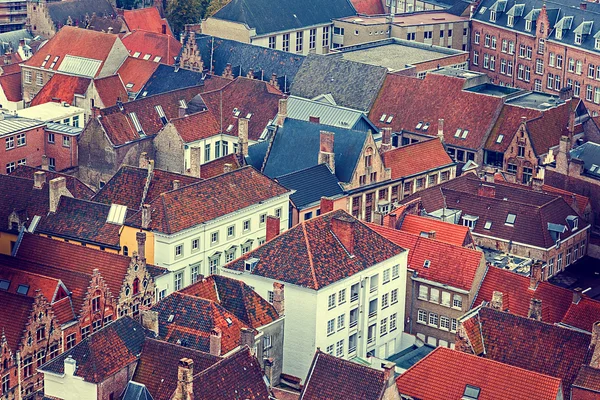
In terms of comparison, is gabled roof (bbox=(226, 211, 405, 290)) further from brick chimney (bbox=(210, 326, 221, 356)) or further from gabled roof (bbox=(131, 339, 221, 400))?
gabled roof (bbox=(131, 339, 221, 400))

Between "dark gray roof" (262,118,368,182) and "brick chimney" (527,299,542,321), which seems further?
"dark gray roof" (262,118,368,182)

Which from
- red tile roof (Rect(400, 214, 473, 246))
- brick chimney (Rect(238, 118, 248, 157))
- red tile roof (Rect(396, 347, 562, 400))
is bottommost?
red tile roof (Rect(396, 347, 562, 400))


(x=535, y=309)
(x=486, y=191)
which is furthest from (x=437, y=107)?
(x=535, y=309)

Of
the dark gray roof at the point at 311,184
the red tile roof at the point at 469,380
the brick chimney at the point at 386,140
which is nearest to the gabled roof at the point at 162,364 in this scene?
the red tile roof at the point at 469,380

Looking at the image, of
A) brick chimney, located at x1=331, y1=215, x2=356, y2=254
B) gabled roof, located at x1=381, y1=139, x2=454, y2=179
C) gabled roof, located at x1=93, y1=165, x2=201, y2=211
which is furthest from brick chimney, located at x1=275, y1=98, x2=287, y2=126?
brick chimney, located at x1=331, y1=215, x2=356, y2=254

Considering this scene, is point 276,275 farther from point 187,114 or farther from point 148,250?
point 187,114

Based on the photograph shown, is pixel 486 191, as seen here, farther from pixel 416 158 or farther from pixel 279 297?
pixel 279 297
